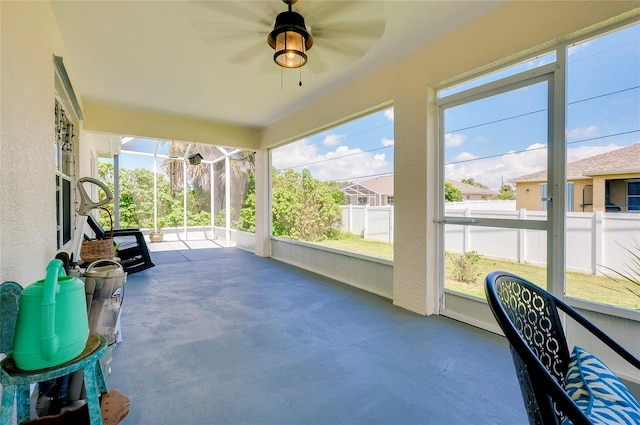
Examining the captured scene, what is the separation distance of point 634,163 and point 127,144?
10.2m

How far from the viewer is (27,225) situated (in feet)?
5.21

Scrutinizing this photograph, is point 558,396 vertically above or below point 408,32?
below

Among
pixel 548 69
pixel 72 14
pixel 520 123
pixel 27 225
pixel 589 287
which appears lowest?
pixel 589 287

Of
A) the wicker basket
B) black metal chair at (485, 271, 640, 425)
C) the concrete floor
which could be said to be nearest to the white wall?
the wicker basket

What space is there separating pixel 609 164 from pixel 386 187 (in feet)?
6.77

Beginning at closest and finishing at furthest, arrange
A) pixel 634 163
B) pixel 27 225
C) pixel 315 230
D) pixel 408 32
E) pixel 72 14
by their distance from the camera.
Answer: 1. pixel 27 225
2. pixel 634 163
3. pixel 72 14
4. pixel 408 32
5. pixel 315 230

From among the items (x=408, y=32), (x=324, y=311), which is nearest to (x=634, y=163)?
(x=408, y=32)

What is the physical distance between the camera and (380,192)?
3887 millimetres

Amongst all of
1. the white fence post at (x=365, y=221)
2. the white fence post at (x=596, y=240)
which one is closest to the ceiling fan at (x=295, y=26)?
the white fence post at (x=596, y=240)

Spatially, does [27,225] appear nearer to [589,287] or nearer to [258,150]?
[589,287]

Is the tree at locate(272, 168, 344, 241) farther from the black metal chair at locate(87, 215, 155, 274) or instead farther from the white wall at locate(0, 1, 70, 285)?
the white wall at locate(0, 1, 70, 285)

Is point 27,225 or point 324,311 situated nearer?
point 27,225

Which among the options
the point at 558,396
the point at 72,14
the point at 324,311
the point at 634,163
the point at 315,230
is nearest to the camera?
the point at 558,396

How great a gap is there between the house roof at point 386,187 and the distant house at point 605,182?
52 centimetres
